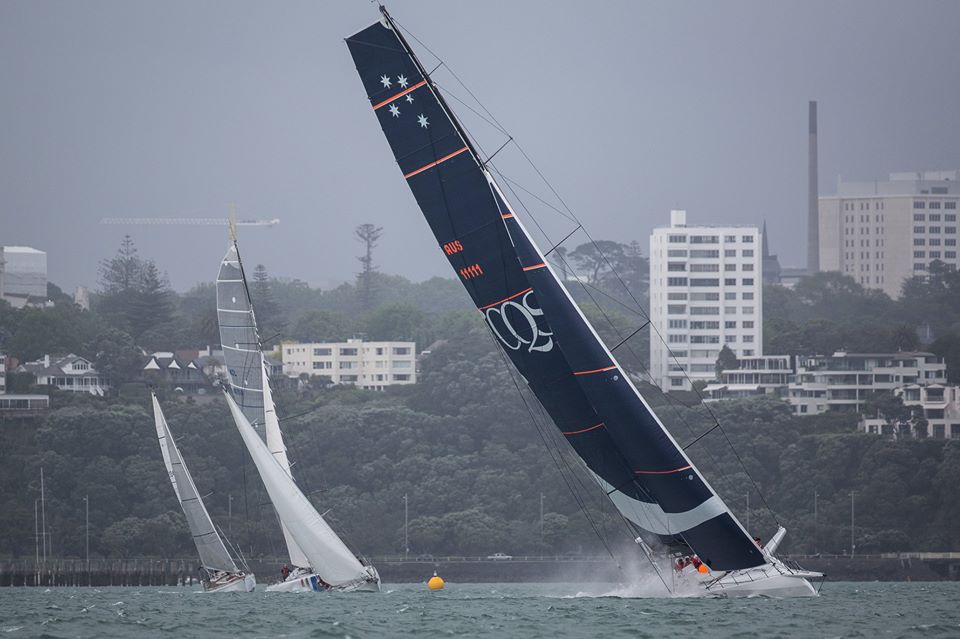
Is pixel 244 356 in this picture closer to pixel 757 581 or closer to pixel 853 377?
pixel 757 581

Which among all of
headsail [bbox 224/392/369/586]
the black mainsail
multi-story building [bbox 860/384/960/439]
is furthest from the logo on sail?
multi-story building [bbox 860/384/960/439]

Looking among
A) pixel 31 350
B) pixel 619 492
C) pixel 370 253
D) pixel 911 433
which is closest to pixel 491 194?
pixel 619 492

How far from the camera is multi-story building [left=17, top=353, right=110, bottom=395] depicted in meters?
113

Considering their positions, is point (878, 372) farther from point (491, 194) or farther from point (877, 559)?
point (491, 194)

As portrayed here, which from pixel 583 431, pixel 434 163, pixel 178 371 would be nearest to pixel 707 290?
pixel 178 371

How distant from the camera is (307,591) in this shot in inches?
1647

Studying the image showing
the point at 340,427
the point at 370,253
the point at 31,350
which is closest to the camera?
the point at 340,427

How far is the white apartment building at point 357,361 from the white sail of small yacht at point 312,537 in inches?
3462

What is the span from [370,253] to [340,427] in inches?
3999

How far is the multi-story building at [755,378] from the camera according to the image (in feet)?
376

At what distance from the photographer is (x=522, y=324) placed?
32.3 m

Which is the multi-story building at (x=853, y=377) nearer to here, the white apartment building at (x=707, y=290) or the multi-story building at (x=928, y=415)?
the multi-story building at (x=928, y=415)

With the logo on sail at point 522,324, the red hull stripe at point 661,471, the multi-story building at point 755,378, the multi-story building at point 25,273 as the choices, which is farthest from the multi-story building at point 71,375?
the red hull stripe at point 661,471

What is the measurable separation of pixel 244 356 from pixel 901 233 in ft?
524
